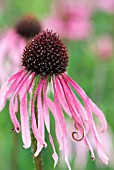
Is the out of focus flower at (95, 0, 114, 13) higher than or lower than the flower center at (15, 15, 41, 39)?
higher

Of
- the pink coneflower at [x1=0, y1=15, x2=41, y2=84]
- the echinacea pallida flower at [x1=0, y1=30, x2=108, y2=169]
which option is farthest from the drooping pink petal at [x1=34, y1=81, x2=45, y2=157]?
the pink coneflower at [x1=0, y1=15, x2=41, y2=84]

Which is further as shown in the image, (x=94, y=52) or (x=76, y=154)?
(x=94, y=52)

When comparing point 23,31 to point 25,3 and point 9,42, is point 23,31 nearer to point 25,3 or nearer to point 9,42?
point 9,42

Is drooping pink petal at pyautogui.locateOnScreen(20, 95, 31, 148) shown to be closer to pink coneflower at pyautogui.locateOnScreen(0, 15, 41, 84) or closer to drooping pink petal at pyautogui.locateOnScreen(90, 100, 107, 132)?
drooping pink petal at pyautogui.locateOnScreen(90, 100, 107, 132)

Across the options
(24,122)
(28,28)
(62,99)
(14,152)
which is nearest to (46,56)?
(62,99)

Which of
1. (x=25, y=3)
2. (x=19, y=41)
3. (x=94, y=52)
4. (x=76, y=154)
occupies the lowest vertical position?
(x=76, y=154)

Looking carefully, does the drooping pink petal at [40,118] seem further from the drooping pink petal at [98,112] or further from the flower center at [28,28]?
the flower center at [28,28]

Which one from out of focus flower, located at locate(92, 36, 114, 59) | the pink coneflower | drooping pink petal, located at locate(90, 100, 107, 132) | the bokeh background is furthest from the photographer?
out of focus flower, located at locate(92, 36, 114, 59)

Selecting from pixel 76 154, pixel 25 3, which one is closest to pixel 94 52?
pixel 25 3
